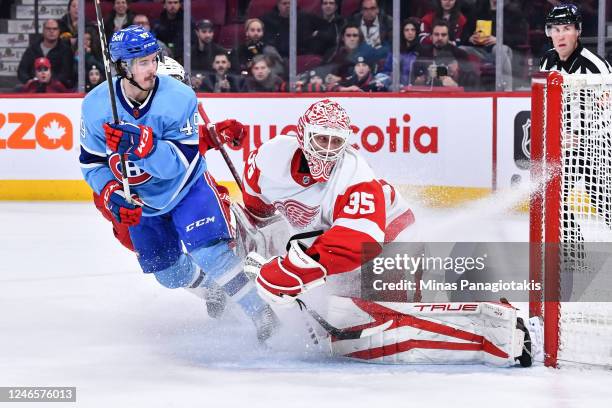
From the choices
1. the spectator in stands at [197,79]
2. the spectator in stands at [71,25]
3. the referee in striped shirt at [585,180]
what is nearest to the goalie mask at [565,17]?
the referee in striped shirt at [585,180]

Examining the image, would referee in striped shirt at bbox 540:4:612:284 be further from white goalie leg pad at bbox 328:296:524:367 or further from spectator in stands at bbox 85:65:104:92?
spectator in stands at bbox 85:65:104:92

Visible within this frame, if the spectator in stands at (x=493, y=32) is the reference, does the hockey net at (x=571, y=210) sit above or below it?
below

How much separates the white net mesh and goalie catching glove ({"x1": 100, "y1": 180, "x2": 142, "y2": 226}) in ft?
4.28

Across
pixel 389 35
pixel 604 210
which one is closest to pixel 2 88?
pixel 389 35

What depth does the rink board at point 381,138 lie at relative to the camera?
7344mm

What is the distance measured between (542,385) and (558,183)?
569 millimetres

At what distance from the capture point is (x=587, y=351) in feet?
11.3

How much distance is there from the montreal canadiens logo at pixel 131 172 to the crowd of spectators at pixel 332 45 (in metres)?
3.97

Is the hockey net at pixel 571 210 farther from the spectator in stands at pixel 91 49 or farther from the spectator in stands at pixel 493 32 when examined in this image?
the spectator in stands at pixel 91 49

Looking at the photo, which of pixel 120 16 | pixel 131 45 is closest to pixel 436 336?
pixel 131 45

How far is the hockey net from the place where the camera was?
334 centimetres

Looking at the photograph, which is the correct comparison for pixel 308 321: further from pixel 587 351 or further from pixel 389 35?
pixel 389 35

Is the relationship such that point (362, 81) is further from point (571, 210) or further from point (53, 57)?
point (571, 210)

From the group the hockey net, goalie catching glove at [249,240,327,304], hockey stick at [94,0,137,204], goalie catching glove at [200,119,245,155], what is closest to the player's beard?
hockey stick at [94,0,137,204]
